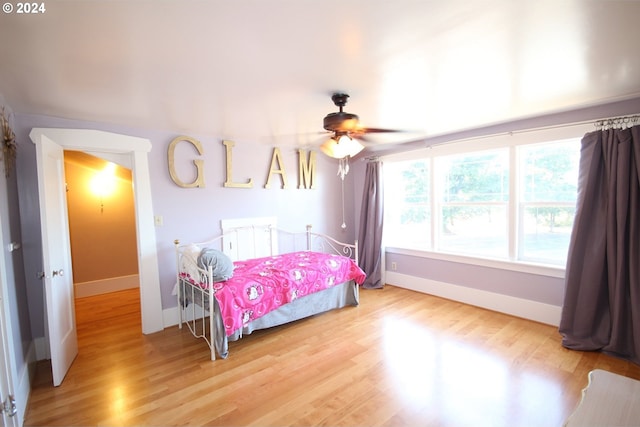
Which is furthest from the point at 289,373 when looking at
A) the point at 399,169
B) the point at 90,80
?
the point at 399,169

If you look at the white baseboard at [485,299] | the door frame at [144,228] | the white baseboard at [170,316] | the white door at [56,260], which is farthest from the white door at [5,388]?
the white baseboard at [485,299]

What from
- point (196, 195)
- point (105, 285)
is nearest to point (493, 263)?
Answer: point (196, 195)

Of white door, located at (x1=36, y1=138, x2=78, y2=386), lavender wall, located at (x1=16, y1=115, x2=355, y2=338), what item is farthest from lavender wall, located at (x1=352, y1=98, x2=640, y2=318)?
white door, located at (x1=36, y1=138, x2=78, y2=386)

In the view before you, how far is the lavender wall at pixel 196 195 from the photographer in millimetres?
2584

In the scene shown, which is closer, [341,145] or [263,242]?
[341,145]

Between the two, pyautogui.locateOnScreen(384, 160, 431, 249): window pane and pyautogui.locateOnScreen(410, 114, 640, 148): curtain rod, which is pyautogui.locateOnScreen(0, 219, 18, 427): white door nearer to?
pyautogui.locateOnScreen(384, 160, 431, 249): window pane

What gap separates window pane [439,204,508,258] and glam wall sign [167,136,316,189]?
204cm

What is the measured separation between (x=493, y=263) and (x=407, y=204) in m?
1.48

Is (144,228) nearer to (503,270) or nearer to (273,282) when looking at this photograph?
(273,282)

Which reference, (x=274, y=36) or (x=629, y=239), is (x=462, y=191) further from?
(x=274, y=36)

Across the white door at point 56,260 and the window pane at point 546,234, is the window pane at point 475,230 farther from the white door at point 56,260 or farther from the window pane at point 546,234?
the white door at point 56,260

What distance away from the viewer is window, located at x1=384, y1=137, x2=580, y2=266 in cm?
305

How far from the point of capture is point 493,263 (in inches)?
135

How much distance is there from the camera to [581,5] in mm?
1271
